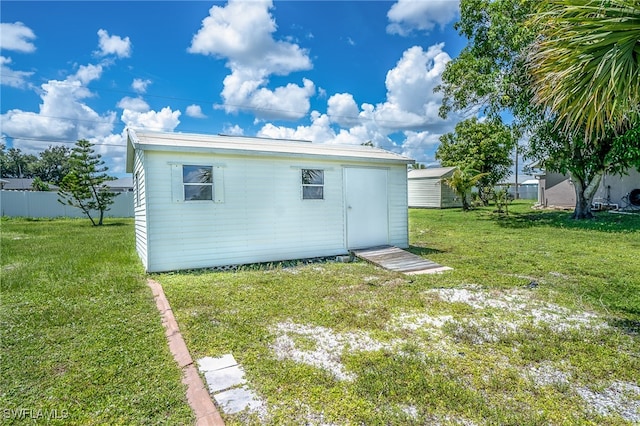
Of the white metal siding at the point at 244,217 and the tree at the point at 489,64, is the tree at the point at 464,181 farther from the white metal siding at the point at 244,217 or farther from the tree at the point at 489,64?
the white metal siding at the point at 244,217

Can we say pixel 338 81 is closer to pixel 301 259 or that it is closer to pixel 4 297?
pixel 301 259

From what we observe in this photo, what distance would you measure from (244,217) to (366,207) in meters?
3.00

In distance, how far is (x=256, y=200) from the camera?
22.6 feet

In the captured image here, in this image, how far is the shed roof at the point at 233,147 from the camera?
238 inches

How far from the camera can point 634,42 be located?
2.28m

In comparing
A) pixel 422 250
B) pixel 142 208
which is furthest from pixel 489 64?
pixel 142 208

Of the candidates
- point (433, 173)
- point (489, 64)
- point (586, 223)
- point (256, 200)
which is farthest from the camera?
point (433, 173)

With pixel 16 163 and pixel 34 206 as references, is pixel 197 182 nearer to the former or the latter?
pixel 34 206

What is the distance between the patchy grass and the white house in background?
76 centimetres

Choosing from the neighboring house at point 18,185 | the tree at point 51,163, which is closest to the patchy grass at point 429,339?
the neighboring house at point 18,185

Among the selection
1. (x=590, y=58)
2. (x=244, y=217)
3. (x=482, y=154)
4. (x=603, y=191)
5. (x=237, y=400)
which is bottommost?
(x=237, y=400)

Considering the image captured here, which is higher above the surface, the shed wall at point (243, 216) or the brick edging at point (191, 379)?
the shed wall at point (243, 216)

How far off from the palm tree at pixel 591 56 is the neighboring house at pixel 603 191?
15.9m

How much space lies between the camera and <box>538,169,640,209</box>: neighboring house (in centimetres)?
1587
